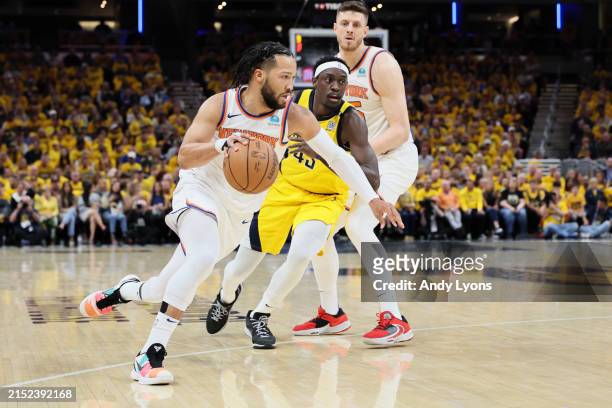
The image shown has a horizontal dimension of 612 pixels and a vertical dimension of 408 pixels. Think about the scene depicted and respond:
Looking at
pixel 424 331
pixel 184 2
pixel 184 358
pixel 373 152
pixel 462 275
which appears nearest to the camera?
pixel 184 358

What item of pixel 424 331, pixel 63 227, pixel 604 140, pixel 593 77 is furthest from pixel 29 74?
pixel 424 331

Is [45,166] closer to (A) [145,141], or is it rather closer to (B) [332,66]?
(A) [145,141]

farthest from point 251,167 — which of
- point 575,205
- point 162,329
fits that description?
point 575,205

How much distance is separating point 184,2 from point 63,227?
10910 millimetres

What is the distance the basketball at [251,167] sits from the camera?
4664 millimetres

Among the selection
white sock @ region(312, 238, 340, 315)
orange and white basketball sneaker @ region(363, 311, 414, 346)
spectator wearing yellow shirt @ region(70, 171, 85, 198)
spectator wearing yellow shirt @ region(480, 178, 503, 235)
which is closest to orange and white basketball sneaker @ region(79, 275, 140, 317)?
white sock @ region(312, 238, 340, 315)

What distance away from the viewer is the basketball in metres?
4.66

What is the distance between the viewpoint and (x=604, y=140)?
70.4ft

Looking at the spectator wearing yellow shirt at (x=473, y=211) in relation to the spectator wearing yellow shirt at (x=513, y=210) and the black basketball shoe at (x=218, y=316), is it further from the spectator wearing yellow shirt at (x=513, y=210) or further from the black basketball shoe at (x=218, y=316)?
the black basketball shoe at (x=218, y=316)

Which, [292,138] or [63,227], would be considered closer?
[292,138]

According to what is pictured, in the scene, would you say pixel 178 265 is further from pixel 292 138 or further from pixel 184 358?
pixel 292 138

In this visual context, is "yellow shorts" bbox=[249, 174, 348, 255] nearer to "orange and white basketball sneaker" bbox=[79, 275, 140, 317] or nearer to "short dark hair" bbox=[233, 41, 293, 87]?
"orange and white basketball sneaker" bbox=[79, 275, 140, 317]

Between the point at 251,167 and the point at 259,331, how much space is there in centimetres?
138

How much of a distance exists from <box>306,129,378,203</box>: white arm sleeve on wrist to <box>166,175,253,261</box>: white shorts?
53 centimetres
